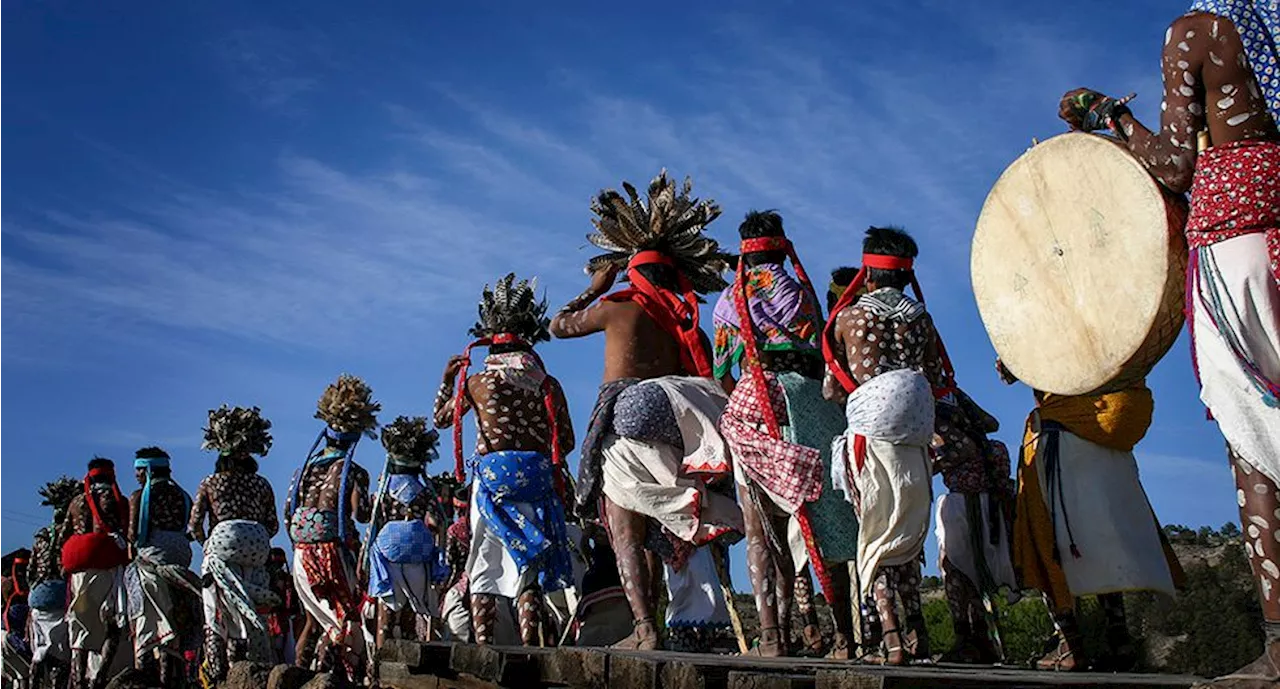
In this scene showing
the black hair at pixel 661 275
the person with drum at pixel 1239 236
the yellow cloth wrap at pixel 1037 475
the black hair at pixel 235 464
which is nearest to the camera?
the person with drum at pixel 1239 236

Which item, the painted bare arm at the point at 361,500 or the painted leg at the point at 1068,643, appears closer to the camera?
the painted leg at the point at 1068,643

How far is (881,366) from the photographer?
6.18m

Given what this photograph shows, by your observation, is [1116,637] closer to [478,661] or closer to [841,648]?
[841,648]

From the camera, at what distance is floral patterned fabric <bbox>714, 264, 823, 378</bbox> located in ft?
22.5

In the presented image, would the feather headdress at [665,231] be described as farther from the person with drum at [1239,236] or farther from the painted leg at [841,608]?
the person with drum at [1239,236]

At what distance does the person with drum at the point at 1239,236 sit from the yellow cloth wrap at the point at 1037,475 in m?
2.75

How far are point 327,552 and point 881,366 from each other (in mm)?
6513

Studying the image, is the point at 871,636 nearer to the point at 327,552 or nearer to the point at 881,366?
A: the point at 881,366

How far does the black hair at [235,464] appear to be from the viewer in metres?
12.0

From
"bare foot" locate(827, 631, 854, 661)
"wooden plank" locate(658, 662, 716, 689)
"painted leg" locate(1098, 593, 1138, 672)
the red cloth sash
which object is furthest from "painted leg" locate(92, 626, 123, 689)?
"wooden plank" locate(658, 662, 716, 689)

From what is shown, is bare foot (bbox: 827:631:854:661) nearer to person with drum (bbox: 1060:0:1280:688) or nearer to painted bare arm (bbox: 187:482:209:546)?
person with drum (bbox: 1060:0:1280:688)

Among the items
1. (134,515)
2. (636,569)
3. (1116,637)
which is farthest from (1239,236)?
(134,515)

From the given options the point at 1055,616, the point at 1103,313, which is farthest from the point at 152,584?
the point at 1103,313

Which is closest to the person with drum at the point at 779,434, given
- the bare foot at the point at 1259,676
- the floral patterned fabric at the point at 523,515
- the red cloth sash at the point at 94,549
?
the floral patterned fabric at the point at 523,515
